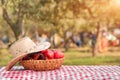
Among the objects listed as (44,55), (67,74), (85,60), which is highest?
(44,55)

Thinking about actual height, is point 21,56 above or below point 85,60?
above

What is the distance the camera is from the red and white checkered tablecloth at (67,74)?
3.68 metres

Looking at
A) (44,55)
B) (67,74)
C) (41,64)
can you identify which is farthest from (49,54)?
(67,74)

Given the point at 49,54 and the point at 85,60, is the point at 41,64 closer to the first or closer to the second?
the point at 49,54

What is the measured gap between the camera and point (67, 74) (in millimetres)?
3875

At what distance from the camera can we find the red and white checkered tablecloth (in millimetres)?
3680

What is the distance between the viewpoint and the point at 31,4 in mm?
11133

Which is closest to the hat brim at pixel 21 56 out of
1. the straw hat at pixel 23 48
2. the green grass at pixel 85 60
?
the straw hat at pixel 23 48

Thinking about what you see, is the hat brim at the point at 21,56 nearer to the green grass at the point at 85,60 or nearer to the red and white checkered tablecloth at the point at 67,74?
Result: the red and white checkered tablecloth at the point at 67,74

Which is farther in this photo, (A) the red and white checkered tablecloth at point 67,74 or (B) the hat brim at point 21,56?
(B) the hat brim at point 21,56

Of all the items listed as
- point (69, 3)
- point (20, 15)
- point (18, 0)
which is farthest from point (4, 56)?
point (18, 0)

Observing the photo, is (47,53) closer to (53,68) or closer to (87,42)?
(53,68)

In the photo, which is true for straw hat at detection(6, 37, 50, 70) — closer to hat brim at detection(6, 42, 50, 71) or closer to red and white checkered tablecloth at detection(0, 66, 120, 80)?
hat brim at detection(6, 42, 50, 71)

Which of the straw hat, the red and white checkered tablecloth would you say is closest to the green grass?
the straw hat
